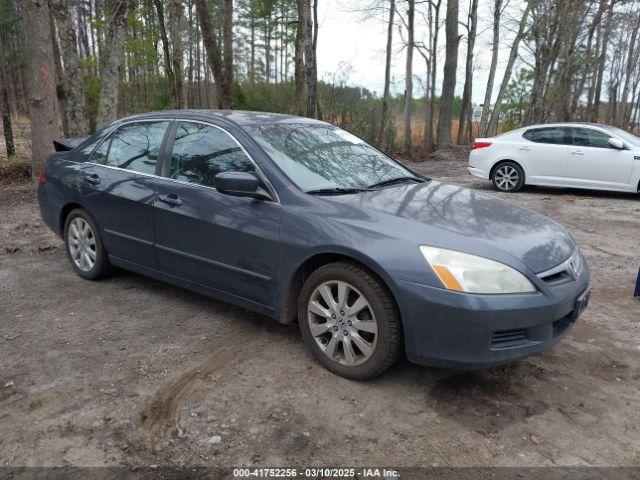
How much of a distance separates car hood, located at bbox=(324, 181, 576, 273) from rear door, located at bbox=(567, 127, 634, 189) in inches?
285

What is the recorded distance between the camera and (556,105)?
25.0 metres

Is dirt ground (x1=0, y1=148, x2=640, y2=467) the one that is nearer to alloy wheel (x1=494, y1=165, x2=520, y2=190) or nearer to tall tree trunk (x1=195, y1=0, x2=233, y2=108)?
alloy wheel (x1=494, y1=165, x2=520, y2=190)

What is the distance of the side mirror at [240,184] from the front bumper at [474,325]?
1.20m

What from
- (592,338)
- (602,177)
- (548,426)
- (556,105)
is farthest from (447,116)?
(548,426)

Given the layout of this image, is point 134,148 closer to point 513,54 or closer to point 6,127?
point 6,127

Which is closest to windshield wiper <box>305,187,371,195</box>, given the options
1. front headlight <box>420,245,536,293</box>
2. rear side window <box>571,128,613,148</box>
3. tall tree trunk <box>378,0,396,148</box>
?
front headlight <box>420,245,536,293</box>

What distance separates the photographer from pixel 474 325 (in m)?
2.82

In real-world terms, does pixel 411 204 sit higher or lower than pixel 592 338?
higher

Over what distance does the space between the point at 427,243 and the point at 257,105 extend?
22144 mm

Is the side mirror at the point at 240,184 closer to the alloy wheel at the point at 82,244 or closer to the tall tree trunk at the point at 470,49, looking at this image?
the alloy wheel at the point at 82,244

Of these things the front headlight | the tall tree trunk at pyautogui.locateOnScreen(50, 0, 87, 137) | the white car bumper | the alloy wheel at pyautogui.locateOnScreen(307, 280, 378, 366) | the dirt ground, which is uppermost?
the tall tree trunk at pyautogui.locateOnScreen(50, 0, 87, 137)

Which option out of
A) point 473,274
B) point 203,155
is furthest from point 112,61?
point 473,274

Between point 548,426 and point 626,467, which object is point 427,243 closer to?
point 548,426

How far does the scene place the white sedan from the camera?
9.91 meters
